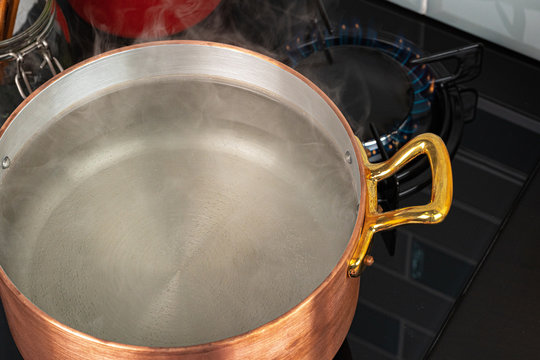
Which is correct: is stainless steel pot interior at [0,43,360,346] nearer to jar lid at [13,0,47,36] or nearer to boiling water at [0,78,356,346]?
boiling water at [0,78,356,346]

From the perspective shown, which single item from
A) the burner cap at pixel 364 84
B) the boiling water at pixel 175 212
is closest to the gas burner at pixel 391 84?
the burner cap at pixel 364 84

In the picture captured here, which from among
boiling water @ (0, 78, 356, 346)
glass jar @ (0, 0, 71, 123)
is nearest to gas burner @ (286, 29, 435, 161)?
boiling water @ (0, 78, 356, 346)

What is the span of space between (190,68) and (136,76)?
6 centimetres

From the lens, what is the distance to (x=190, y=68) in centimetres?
69

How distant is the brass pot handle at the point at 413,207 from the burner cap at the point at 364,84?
18cm

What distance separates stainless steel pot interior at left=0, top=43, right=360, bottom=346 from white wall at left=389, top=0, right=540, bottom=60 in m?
0.32

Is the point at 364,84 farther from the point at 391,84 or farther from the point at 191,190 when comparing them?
the point at 191,190

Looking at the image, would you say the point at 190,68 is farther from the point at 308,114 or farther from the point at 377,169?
the point at 377,169

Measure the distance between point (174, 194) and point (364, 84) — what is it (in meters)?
0.26

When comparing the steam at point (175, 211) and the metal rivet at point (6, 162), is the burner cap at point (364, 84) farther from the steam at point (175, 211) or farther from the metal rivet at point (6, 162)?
the metal rivet at point (6, 162)

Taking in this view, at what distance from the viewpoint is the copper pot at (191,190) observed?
0.53 m

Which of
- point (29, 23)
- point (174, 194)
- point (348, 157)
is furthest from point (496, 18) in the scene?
point (29, 23)

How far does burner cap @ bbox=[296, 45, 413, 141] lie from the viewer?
2.44ft

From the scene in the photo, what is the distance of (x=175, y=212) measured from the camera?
26.3 inches
